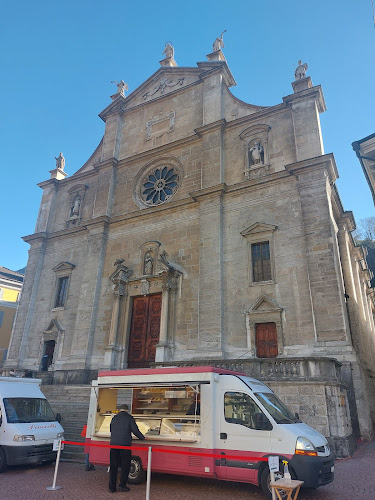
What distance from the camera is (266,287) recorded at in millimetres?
16125

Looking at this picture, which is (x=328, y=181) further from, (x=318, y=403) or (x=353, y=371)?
(x=318, y=403)

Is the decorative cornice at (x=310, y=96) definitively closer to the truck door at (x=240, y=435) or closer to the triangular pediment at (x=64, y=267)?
the triangular pediment at (x=64, y=267)

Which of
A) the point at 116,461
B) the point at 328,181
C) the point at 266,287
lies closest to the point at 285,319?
the point at 266,287

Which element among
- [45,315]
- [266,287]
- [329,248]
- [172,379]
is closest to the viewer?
[172,379]

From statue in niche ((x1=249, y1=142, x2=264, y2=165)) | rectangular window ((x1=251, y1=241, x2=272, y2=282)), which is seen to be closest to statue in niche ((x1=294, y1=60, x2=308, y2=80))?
statue in niche ((x1=249, y1=142, x2=264, y2=165))

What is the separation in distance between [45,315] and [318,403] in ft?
56.6

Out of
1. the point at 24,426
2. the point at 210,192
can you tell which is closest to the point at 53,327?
the point at 210,192

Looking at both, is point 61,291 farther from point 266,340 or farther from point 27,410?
point 266,340

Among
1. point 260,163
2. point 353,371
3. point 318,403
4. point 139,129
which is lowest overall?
point 318,403

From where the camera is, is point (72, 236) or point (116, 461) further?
point (72, 236)

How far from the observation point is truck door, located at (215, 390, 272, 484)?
264 inches

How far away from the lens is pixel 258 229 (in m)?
17.2

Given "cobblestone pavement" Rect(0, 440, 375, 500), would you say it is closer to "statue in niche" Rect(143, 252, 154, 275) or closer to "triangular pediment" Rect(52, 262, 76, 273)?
"statue in niche" Rect(143, 252, 154, 275)

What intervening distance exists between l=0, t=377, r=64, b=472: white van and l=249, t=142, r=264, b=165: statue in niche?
14.5 meters
